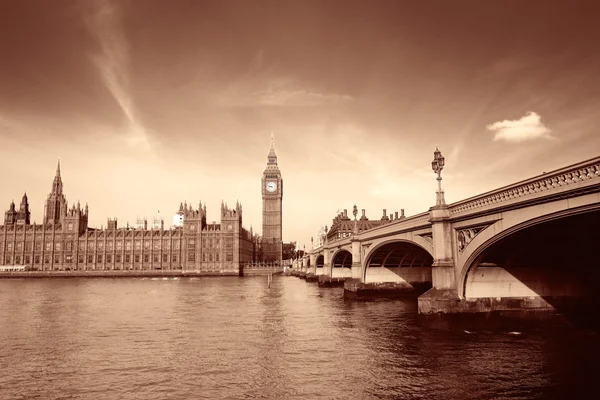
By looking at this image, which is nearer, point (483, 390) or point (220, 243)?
point (483, 390)

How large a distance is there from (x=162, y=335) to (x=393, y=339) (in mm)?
13688

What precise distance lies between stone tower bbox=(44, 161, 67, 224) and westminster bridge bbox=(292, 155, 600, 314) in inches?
6437

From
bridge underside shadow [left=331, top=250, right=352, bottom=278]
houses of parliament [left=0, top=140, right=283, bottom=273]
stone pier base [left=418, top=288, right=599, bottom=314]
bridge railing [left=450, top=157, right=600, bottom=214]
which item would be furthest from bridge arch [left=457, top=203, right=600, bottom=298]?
houses of parliament [left=0, top=140, right=283, bottom=273]

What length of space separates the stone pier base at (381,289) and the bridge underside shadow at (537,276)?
76.1ft

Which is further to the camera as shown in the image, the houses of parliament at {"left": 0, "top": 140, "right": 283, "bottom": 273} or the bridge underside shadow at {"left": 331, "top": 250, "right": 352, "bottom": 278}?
the houses of parliament at {"left": 0, "top": 140, "right": 283, "bottom": 273}

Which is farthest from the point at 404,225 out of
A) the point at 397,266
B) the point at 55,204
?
the point at 55,204

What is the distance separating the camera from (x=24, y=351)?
78.6ft

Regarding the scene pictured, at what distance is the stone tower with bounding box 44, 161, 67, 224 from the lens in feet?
555

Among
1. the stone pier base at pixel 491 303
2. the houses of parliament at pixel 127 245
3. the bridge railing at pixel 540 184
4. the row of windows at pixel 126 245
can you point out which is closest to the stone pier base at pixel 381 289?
the stone pier base at pixel 491 303

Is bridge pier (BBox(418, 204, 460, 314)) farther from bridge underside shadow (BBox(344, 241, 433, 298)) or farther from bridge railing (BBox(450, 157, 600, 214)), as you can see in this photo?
bridge underside shadow (BBox(344, 241, 433, 298))

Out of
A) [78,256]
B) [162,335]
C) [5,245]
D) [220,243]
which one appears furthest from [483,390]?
[5,245]

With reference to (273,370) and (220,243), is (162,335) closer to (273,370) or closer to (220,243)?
(273,370)

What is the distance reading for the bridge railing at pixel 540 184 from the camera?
56.6 ft

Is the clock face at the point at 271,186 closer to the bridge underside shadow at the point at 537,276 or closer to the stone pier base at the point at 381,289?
the stone pier base at the point at 381,289
